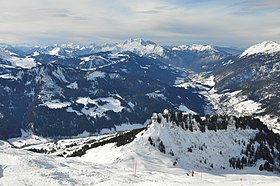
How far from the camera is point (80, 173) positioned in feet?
229

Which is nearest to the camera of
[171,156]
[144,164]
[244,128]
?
[144,164]

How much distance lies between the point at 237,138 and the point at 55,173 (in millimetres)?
114618

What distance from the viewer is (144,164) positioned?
114188mm

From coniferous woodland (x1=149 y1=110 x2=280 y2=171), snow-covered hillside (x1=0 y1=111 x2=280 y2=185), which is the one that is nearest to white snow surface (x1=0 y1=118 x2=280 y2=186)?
snow-covered hillside (x1=0 y1=111 x2=280 y2=185)

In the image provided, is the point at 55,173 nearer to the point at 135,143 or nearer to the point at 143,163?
the point at 143,163

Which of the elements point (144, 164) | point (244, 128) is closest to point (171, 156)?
point (144, 164)

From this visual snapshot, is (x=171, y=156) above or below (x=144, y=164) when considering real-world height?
below

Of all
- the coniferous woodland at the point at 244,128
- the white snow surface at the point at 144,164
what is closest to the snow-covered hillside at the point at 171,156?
the white snow surface at the point at 144,164

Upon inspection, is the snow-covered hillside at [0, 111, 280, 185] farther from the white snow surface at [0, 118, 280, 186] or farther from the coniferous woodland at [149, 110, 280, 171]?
the coniferous woodland at [149, 110, 280, 171]

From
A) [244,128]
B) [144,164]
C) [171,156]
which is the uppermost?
[144,164]

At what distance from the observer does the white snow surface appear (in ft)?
218

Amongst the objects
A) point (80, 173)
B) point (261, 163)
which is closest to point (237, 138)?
point (261, 163)

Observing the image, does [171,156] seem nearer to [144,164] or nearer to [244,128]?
[144,164]

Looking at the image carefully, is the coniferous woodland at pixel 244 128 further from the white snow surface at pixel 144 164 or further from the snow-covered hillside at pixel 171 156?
the white snow surface at pixel 144 164
